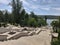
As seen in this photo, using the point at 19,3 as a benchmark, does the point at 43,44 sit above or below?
below

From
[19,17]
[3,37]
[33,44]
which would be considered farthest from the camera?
[19,17]

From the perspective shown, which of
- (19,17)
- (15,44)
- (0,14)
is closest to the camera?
(15,44)

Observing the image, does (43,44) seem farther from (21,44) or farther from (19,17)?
(19,17)

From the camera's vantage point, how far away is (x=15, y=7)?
2365 inches

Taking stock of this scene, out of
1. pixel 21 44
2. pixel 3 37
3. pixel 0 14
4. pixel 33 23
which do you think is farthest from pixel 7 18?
A: pixel 21 44

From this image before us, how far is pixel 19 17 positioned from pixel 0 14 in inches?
288

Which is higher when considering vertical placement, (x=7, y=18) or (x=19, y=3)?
(x=19, y=3)

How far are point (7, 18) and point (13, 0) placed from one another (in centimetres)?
629

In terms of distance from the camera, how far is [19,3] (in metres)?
61.7

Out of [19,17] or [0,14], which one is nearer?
[19,17]

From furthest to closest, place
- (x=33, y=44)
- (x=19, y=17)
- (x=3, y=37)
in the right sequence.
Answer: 1. (x=19, y=17)
2. (x=3, y=37)
3. (x=33, y=44)

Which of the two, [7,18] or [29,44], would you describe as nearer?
[29,44]

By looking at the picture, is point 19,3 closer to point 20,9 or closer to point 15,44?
point 20,9

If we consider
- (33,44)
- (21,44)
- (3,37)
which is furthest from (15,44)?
(3,37)
